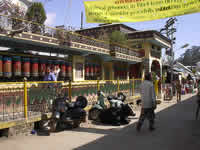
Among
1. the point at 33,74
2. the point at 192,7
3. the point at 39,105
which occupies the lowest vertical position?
the point at 39,105

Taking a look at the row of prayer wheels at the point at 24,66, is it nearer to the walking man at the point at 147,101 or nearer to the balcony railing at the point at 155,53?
the walking man at the point at 147,101

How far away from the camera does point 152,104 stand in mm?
6660

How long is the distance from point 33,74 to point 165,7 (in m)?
7.12

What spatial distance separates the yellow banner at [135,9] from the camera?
621 cm

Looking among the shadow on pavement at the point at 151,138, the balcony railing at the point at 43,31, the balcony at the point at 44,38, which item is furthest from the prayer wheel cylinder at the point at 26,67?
the shadow on pavement at the point at 151,138

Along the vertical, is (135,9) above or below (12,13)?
below

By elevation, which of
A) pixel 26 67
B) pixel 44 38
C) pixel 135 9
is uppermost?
pixel 135 9

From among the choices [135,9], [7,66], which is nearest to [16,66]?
[7,66]

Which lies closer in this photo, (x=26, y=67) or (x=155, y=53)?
(x=26, y=67)

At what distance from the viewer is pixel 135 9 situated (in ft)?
22.2

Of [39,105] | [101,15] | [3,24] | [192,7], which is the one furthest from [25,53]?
[192,7]

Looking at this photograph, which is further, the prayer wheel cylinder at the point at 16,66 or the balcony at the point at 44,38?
the prayer wheel cylinder at the point at 16,66

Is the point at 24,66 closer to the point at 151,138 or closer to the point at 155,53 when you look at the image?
the point at 151,138

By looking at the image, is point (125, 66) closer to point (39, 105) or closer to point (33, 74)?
point (33, 74)
